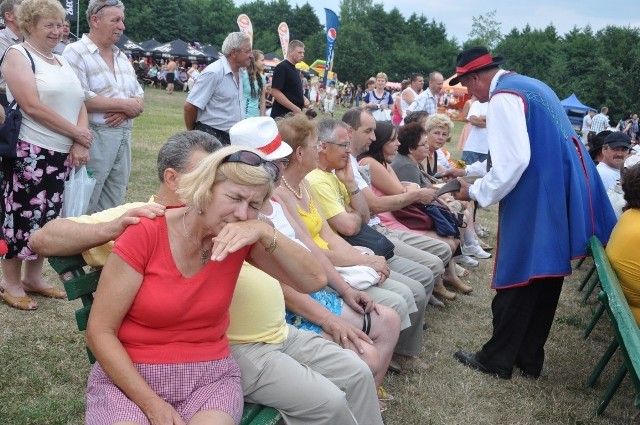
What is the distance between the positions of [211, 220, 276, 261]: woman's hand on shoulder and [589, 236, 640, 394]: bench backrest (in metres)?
1.56

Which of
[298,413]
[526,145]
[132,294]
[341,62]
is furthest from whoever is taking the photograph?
[341,62]

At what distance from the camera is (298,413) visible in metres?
2.33

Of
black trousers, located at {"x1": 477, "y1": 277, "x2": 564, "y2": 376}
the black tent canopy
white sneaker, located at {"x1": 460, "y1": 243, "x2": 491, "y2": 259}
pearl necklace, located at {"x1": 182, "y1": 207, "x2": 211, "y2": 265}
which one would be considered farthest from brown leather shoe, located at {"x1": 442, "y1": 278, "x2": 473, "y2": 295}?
the black tent canopy

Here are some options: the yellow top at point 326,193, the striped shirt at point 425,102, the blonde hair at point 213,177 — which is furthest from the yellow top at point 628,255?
the striped shirt at point 425,102

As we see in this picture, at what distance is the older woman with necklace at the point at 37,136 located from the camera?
3.80 m

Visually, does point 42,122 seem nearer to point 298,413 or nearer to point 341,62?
point 298,413

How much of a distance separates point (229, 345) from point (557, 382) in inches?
101

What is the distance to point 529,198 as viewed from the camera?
3.73 meters

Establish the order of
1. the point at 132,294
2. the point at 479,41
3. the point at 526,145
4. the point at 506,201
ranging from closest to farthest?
1. the point at 132,294
2. the point at 526,145
3. the point at 506,201
4. the point at 479,41

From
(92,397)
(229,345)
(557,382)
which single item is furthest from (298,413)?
(557,382)

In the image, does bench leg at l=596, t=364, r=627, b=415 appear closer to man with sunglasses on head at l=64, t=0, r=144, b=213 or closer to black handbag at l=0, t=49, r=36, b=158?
man with sunglasses on head at l=64, t=0, r=144, b=213

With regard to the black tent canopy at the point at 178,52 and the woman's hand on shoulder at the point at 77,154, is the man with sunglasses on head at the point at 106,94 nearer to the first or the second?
the woman's hand on shoulder at the point at 77,154

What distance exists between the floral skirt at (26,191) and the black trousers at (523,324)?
2.94 metres

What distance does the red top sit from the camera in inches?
81.9
